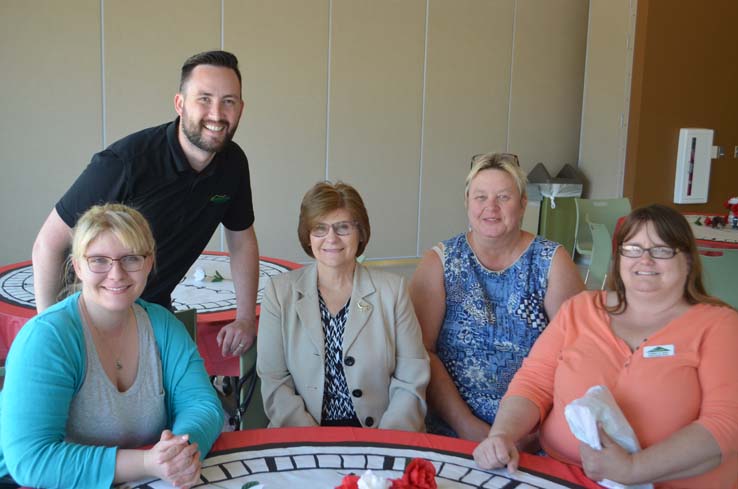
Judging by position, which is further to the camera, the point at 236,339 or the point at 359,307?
the point at 236,339

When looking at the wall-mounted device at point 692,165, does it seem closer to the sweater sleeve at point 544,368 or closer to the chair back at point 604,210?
the chair back at point 604,210

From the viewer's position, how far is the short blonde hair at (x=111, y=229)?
59.3 inches

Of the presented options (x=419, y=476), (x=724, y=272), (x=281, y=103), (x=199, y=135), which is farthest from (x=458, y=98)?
(x=419, y=476)

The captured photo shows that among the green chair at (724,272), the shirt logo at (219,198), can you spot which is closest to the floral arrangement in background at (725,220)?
the green chair at (724,272)

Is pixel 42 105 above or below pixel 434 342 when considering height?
above

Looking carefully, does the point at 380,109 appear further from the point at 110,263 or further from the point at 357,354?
the point at 110,263

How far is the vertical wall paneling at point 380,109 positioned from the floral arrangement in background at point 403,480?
586 cm

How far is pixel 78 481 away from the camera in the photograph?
1.35m

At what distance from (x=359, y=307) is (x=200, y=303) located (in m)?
1.05

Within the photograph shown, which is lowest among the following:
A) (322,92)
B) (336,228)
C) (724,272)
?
(724,272)

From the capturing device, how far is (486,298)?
2.33 meters

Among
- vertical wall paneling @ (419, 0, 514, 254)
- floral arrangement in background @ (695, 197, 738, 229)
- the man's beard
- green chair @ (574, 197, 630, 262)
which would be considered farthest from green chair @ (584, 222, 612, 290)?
the man's beard

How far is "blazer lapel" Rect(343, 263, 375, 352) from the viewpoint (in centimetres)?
210

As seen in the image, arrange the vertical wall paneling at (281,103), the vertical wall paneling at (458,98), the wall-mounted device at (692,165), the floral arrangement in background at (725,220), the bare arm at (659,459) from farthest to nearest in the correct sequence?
1. the wall-mounted device at (692,165)
2. the vertical wall paneling at (458,98)
3. the vertical wall paneling at (281,103)
4. the floral arrangement in background at (725,220)
5. the bare arm at (659,459)
